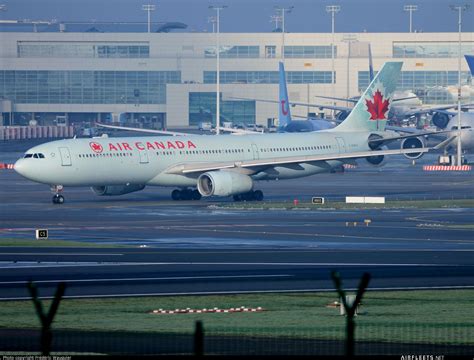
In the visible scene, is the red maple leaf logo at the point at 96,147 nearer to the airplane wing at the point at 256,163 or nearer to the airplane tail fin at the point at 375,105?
the airplane wing at the point at 256,163

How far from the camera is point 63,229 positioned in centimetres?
5700

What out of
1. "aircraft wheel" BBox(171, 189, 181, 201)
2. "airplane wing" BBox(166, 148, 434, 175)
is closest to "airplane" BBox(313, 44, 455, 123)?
"airplane wing" BBox(166, 148, 434, 175)

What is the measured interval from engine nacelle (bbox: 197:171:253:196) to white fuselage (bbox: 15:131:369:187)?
4.16ft

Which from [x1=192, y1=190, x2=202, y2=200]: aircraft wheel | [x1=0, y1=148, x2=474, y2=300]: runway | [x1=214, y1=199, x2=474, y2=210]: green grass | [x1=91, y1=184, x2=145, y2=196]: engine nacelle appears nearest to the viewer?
[x1=0, y1=148, x2=474, y2=300]: runway

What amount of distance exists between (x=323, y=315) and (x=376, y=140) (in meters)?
50.7

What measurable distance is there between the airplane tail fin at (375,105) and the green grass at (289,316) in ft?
155

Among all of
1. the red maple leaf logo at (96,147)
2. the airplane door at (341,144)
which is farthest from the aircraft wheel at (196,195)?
the airplane door at (341,144)

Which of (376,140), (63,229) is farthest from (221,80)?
(63,229)

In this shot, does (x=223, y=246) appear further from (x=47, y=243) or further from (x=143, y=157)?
(x=143, y=157)

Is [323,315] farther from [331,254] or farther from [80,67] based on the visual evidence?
[80,67]

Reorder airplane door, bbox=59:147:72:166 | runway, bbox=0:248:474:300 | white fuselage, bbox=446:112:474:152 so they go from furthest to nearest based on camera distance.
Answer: white fuselage, bbox=446:112:474:152, airplane door, bbox=59:147:72:166, runway, bbox=0:248:474:300

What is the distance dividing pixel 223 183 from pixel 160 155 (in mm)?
4094

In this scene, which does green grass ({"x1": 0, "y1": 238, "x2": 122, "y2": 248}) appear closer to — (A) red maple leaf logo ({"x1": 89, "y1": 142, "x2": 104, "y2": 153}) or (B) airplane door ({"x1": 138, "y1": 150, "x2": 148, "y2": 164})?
(A) red maple leaf logo ({"x1": 89, "y1": 142, "x2": 104, "y2": 153})

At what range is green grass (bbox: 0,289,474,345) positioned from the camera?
2730 cm
